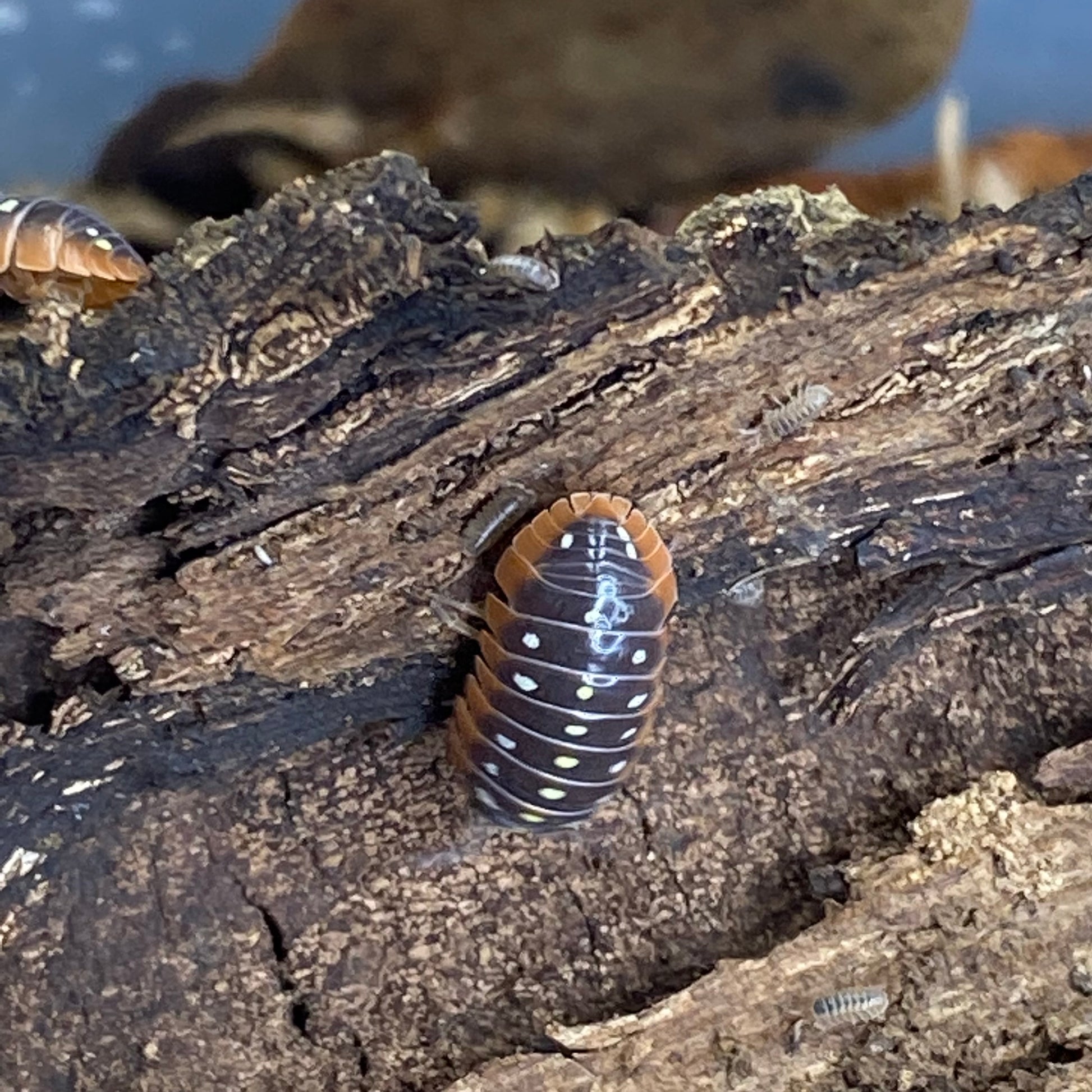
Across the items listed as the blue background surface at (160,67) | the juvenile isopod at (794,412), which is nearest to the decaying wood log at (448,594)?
the juvenile isopod at (794,412)

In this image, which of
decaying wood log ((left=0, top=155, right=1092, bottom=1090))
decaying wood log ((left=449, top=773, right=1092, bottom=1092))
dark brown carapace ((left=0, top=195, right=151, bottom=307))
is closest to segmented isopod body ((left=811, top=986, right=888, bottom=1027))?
decaying wood log ((left=449, top=773, right=1092, bottom=1092))

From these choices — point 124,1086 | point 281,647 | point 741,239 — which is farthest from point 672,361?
point 124,1086

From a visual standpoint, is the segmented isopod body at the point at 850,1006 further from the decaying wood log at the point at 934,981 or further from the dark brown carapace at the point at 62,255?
the dark brown carapace at the point at 62,255

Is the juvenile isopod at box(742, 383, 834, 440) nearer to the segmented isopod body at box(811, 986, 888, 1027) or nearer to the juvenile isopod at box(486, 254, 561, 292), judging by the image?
the juvenile isopod at box(486, 254, 561, 292)

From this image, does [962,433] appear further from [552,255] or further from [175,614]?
[175,614]

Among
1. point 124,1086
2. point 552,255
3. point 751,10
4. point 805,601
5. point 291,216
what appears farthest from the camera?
point 751,10

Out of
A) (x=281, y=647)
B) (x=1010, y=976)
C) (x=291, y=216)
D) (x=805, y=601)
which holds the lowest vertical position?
(x=1010, y=976)
